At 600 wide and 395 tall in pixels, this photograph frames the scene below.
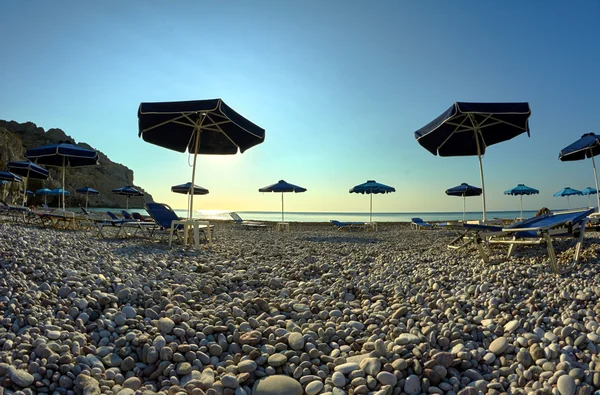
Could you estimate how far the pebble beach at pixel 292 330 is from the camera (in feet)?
5.60

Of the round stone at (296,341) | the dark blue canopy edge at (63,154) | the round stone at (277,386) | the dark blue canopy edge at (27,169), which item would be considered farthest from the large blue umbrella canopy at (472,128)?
the dark blue canopy edge at (27,169)

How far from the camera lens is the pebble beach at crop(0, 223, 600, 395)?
5.60ft

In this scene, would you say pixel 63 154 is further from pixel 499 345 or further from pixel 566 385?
pixel 566 385

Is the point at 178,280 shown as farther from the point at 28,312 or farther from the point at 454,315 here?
the point at 454,315

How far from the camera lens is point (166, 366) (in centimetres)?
185

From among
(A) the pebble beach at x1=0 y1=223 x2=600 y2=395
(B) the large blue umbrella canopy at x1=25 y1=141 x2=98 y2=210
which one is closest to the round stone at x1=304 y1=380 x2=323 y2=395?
(A) the pebble beach at x1=0 y1=223 x2=600 y2=395

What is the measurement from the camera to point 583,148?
761 centimetres

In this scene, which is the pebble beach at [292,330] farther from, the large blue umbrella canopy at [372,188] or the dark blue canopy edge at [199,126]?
the large blue umbrella canopy at [372,188]

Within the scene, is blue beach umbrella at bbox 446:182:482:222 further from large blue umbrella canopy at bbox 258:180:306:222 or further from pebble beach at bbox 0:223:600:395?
pebble beach at bbox 0:223:600:395

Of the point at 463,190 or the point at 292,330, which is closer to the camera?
the point at 292,330

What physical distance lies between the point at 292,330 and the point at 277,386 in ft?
1.82

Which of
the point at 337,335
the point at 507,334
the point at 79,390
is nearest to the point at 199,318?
the point at 79,390

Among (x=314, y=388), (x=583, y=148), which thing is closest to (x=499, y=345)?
(x=314, y=388)

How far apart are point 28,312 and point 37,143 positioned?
A: 7730 cm
